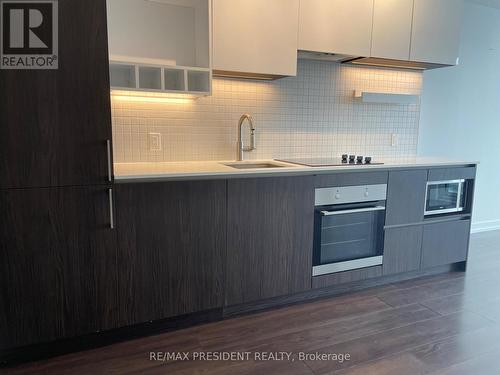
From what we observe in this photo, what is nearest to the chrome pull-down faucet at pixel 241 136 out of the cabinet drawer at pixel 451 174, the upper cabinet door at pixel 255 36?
the upper cabinet door at pixel 255 36

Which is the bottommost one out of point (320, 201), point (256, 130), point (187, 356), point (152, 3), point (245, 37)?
point (187, 356)

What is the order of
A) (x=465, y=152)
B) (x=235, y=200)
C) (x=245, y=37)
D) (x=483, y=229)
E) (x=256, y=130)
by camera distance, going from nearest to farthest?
(x=235, y=200), (x=245, y=37), (x=256, y=130), (x=465, y=152), (x=483, y=229)

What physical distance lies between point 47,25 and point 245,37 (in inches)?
45.3

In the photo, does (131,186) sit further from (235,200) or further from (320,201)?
(320,201)

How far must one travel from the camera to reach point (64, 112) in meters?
1.69

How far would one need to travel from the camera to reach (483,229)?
4355 mm

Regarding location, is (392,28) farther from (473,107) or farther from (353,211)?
(473,107)

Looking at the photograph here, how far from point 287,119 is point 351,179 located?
0.78 metres

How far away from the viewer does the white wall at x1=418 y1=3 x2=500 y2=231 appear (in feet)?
12.2

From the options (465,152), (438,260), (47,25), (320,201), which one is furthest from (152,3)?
(465,152)

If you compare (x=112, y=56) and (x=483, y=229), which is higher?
(x=112, y=56)

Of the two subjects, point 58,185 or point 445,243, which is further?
point 445,243

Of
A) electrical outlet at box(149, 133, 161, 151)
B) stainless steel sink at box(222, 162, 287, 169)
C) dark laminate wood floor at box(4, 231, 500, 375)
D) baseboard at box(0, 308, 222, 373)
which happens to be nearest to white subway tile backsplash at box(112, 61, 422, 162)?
electrical outlet at box(149, 133, 161, 151)

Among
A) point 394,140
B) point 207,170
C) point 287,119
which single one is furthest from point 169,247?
point 394,140
